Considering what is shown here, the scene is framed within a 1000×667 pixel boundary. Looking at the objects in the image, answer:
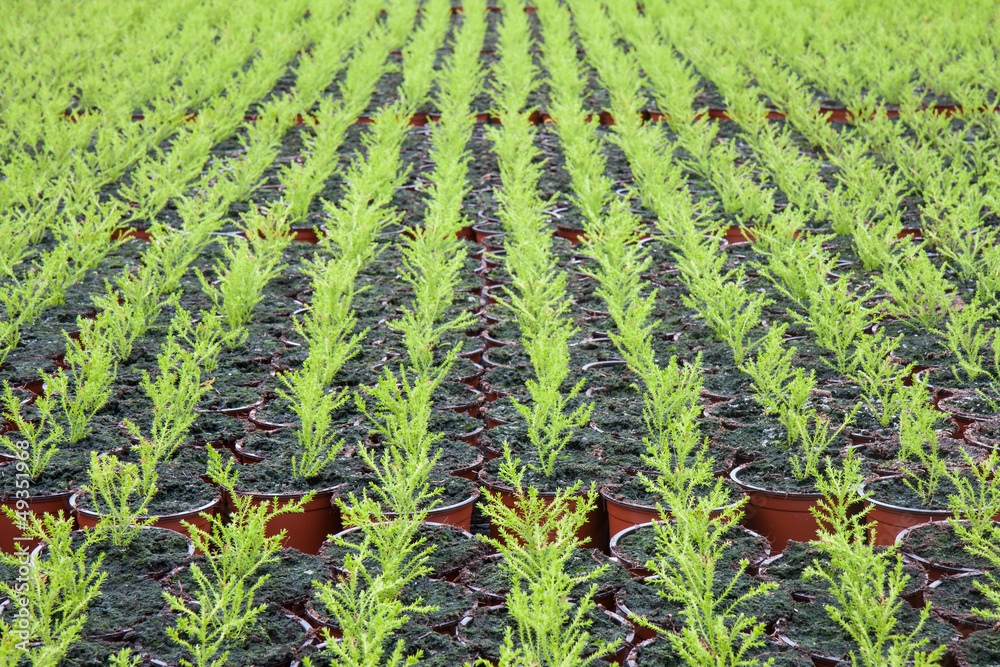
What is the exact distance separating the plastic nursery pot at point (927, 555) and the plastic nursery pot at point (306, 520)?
5.73ft

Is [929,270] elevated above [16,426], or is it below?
above

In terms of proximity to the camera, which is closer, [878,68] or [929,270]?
[929,270]

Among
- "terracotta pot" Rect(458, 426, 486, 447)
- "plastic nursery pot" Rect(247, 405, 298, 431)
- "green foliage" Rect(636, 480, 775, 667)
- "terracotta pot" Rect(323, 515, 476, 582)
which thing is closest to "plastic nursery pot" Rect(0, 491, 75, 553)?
"plastic nursery pot" Rect(247, 405, 298, 431)

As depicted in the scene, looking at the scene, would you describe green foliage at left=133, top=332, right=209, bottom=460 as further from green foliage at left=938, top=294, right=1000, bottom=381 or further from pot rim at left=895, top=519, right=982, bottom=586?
green foliage at left=938, top=294, right=1000, bottom=381

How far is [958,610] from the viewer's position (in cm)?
263

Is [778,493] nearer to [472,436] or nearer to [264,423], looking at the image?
[472,436]

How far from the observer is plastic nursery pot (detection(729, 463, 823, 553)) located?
126 inches

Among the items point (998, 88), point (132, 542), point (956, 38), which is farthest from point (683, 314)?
point (956, 38)

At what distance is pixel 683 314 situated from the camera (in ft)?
15.6

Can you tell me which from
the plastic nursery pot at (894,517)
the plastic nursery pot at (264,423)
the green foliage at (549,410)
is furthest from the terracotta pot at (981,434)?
the plastic nursery pot at (264,423)

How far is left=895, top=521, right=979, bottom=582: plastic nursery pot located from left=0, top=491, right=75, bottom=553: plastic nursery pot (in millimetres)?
2575

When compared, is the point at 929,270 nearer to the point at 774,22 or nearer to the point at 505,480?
the point at 505,480

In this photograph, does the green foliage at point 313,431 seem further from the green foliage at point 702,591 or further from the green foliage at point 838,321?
the green foliage at point 838,321

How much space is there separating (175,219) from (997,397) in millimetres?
4777
